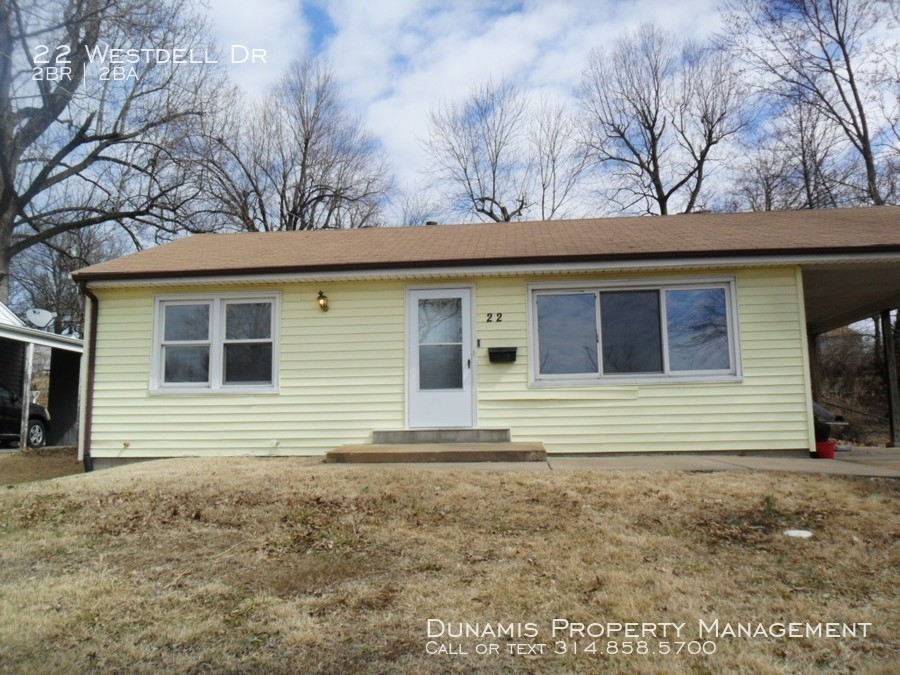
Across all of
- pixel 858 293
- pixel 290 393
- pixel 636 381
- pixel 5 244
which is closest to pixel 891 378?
pixel 858 293

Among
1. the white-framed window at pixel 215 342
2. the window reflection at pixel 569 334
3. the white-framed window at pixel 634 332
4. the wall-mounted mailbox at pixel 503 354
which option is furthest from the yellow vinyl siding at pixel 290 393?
the white-framed window at pixel 634 332

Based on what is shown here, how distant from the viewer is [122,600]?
334cm

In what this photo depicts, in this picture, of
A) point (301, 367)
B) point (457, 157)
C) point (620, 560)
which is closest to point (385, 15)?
point (301, 367)

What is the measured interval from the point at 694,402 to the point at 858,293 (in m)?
4.17

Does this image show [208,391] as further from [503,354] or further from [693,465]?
[693,465]

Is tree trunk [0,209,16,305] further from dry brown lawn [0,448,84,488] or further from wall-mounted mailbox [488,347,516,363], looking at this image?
wall-mounted mailbox [488,347,516,363]

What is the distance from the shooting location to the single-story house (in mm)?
7707

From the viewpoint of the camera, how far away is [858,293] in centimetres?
959

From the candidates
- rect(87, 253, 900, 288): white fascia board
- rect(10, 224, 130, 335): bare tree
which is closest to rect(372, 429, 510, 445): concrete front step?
rect(87, 253, 900, 288): white fascia board

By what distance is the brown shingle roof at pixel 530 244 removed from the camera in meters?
7.66

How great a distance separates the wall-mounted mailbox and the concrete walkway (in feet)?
4.51

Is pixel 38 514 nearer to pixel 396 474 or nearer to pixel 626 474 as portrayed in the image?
pixel 396 474

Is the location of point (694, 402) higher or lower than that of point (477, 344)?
lower

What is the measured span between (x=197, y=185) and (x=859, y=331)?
81.8 ft
